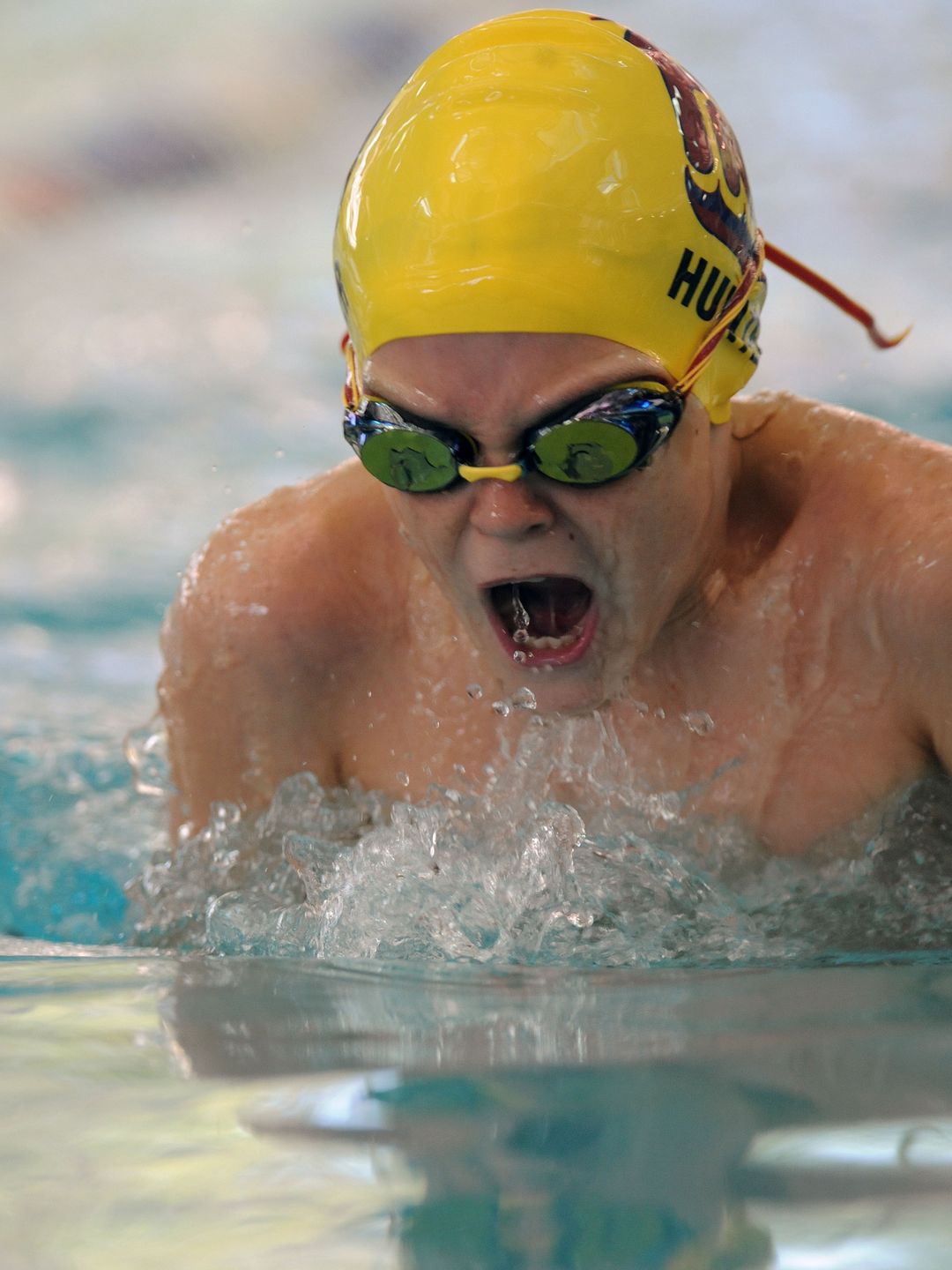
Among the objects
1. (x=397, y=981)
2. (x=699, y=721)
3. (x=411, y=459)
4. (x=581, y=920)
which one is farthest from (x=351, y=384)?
(x=397, y=981)

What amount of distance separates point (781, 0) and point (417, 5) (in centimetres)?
146

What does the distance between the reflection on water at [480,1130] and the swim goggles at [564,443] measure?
2.04ft

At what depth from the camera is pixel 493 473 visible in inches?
62.0

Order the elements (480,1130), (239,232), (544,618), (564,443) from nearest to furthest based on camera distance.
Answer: (480,1130), (564,443), (544,618), (239,232)

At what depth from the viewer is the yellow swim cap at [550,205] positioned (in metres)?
1.58

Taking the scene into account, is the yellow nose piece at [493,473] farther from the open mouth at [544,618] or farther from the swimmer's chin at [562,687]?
the swimmer's chin at [562,687]

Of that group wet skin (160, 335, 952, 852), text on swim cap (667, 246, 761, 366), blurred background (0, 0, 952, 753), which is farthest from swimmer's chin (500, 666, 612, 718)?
blurred background (0, 0, 952, 753)

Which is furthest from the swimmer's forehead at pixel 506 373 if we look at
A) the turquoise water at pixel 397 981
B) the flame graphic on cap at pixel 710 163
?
the turquoise water at pixel 397 981

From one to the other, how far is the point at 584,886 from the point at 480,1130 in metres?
1.02

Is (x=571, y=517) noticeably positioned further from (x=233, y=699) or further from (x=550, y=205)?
(x=233, y=699)

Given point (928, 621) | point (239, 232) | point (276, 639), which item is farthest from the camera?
point (239, 232)

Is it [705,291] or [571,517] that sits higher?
[705,291]

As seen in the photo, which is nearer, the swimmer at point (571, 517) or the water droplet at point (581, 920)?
the swimmer at point (571, 517)

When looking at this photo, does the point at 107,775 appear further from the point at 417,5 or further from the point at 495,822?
the point at 417,5
